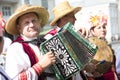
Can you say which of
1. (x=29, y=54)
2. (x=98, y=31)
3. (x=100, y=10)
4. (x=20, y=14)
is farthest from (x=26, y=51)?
(x=100, y=10)

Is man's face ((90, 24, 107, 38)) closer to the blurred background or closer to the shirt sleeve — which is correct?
the shirt sleeve

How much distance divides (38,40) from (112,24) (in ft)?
90.2

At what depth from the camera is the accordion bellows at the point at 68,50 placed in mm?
2404

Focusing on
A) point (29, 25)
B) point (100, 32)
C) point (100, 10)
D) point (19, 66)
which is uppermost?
point (29, 25)

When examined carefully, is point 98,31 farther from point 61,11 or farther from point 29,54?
point 29,54

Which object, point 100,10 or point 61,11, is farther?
point 100,10

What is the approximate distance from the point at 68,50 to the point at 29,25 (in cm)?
41

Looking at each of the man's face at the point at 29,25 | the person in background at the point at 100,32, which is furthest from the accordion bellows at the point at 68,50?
the person in background at the point at 100,32

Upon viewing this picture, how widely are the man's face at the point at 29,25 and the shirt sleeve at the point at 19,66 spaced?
5.6 inches

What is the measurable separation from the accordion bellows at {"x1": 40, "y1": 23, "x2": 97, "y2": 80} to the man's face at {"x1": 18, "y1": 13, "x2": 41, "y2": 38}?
0.25m

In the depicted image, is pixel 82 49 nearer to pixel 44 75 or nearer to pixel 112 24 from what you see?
pixel 44 75

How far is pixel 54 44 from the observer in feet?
7.87

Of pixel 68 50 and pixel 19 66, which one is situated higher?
pixel 68 50

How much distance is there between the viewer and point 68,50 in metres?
2.41
